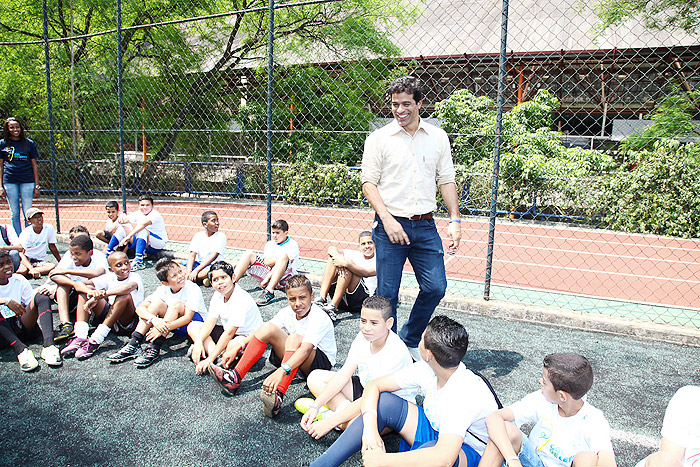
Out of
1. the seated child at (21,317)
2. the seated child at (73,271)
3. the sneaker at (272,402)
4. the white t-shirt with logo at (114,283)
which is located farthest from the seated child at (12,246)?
the sneaker at (272,402)

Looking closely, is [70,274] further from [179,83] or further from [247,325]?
[179,83]

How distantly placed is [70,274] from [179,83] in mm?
10656

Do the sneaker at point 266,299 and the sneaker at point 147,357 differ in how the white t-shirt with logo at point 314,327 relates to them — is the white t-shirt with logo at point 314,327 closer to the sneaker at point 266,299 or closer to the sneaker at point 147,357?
the sneaker at point 147,357

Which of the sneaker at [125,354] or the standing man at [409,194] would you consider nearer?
the standing man at [409,194]

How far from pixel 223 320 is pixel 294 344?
0.73 metres

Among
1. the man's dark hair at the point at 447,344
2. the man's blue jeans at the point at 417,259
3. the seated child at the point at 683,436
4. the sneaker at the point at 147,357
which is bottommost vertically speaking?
the sneaker at the point at 147,357

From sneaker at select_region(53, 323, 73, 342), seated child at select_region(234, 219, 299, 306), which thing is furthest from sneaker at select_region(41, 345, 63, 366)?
seated child at select_region(234, 219, 299, 306)

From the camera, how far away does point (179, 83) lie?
43.8 feet

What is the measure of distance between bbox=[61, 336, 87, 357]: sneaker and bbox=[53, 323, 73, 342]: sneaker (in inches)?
6.6

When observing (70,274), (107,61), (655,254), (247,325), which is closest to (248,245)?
(70,274)

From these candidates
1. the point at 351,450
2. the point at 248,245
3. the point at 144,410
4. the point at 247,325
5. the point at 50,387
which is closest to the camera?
the point at 351,450

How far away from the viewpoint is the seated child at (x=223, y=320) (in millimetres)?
3180

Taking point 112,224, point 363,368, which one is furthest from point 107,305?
point 112,224

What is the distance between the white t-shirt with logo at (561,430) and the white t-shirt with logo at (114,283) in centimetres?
295
